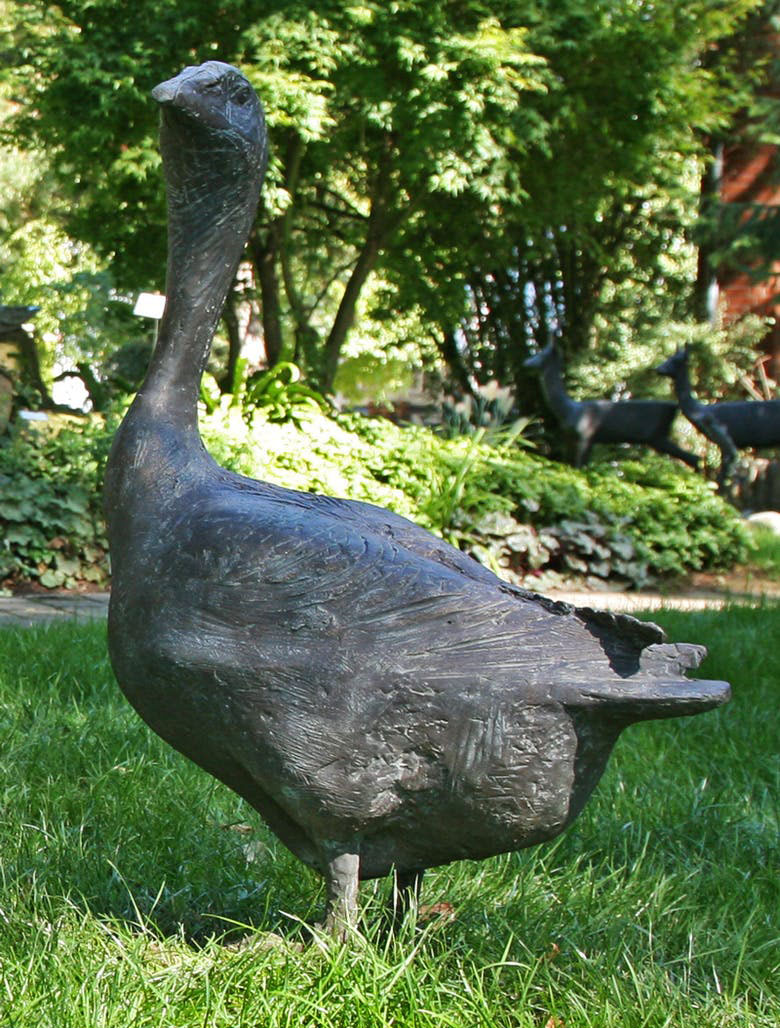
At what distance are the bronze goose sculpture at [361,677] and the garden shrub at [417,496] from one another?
625 cm

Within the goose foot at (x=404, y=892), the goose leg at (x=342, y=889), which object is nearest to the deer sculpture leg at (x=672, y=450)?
the goose foot at (x=404, y=892)

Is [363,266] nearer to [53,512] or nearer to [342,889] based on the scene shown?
[53,512]

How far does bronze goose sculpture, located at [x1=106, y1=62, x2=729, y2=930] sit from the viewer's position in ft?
7.09

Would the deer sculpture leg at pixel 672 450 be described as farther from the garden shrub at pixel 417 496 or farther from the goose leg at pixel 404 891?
the goose leg at pixel 404 891

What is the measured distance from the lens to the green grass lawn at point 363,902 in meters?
2.26

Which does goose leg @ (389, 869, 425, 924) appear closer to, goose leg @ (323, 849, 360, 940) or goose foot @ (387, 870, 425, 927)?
Result: goose foot @ (387, 870, 425, 927)

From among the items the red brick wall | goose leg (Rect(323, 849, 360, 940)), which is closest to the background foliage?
the red brick wall

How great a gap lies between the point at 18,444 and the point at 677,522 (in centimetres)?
542

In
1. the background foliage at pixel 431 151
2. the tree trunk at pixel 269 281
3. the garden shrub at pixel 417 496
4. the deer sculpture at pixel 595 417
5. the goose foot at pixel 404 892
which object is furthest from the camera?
the tree trunk at pixel 269 281

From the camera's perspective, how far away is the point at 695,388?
17438 mm

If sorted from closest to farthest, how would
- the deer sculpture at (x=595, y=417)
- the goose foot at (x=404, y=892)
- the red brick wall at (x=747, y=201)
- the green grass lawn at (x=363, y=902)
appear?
the green grass lawn at (x=363, y=902)
the goose foot at (x=404, y=892)
the deer sculpture at (x=595, y=417)
the red brick wall at (x=747, y=201)

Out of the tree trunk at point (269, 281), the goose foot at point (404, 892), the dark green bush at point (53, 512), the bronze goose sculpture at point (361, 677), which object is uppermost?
the bronze goose sculpture at point (361, 677)

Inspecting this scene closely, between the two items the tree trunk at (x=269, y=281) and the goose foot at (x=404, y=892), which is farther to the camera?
the tree trunk at (x=269, y=281)

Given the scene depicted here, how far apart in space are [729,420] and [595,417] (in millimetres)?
1370
